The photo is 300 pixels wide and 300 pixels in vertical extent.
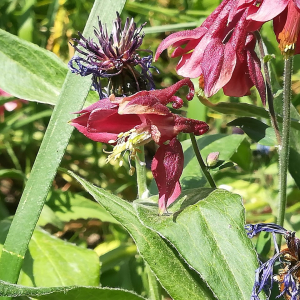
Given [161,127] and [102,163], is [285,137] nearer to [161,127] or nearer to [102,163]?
[161,127]

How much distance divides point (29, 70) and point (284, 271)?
2.22 ft

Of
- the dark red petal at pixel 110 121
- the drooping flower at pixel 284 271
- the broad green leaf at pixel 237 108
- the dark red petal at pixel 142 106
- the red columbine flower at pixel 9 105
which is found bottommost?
the drooping flower at pixel 284 271

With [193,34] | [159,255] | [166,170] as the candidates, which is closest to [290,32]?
[193,34]

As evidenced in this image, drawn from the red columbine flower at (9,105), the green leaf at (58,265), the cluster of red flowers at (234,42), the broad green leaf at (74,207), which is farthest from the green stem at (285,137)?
the red columbine flower at (9,105)

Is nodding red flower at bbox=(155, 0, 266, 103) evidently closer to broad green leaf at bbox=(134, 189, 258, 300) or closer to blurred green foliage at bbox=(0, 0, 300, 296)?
broad green leaf at bbox=(134, 189, 258, 300)

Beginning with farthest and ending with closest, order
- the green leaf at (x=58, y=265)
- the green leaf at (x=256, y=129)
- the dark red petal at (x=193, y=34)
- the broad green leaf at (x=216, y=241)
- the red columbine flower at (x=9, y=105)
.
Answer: the red columbine flower at (x=9, y=105), the green leaf at (x=58, y=265), the green leaf at (x=256, y=129), the dark red petal at (x=193, y=34), the broad green leaf at (x=216, y=241)

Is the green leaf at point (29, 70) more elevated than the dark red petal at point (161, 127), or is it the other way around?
the green leaf at point (29, 70)

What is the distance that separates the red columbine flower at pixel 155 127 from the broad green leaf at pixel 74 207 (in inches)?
23.7

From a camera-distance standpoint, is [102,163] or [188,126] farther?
[102,163]

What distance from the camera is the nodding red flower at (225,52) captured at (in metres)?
0.65

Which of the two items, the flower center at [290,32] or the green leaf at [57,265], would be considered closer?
the flower center at [290,32]

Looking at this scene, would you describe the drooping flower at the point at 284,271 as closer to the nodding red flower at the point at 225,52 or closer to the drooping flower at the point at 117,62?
the nodding red flower at the point at 225,52

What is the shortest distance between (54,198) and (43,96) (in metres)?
0.41

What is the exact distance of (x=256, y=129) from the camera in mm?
821
